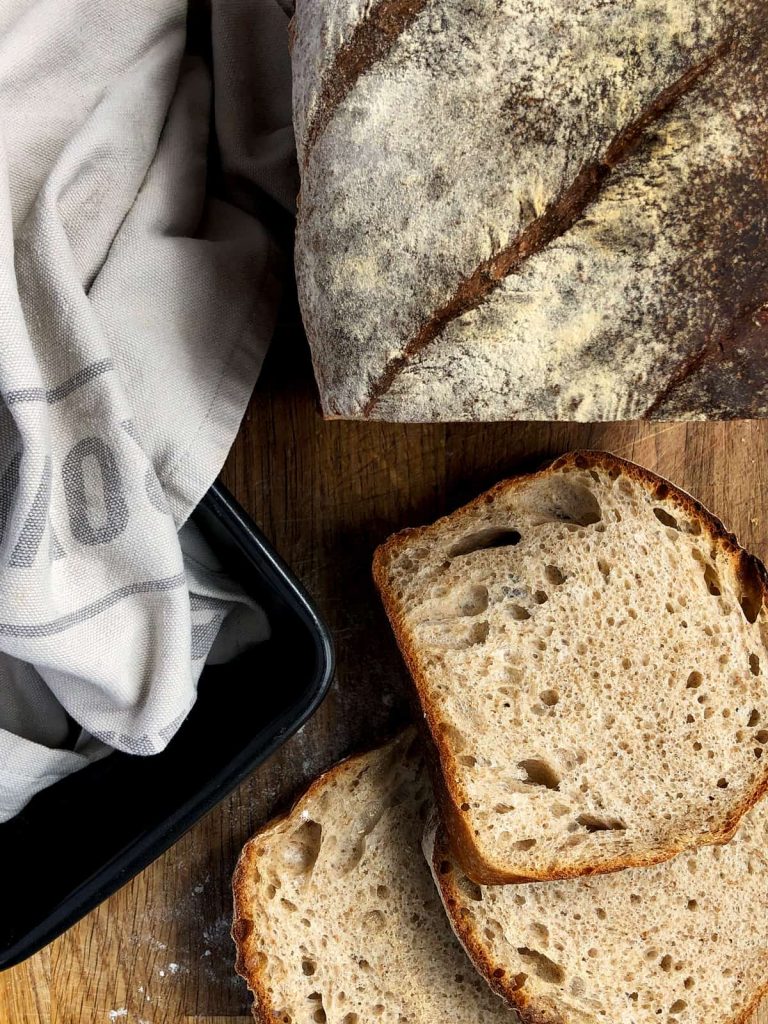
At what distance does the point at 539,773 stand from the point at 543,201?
0.76 metres

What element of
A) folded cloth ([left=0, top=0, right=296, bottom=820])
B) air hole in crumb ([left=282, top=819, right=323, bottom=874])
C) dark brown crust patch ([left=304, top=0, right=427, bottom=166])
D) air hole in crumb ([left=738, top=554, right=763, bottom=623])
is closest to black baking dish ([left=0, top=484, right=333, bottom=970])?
folded cloth ([left=0, top=0, right=296, bottom=820])

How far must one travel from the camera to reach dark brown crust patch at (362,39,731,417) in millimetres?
836

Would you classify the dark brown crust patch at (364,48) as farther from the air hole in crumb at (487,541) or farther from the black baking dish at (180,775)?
the air hole in crumb at (487,541)

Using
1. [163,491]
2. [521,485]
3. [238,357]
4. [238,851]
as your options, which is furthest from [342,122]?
[238,851]

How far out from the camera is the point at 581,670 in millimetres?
1251

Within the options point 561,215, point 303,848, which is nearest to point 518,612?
point 303,848

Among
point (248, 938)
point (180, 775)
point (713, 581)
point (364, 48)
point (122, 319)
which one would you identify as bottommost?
point (248, 938)

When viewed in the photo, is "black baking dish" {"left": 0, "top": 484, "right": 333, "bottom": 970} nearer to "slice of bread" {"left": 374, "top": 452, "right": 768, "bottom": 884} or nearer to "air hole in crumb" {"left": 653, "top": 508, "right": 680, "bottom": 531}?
"slice of bread" {"left": 374, "top": 452, "right": 768, "bottom": 884}

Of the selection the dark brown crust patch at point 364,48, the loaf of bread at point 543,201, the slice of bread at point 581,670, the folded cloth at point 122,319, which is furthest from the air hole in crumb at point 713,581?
the dark brown crust patch at point 364,48

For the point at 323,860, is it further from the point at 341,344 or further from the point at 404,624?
the point at 341,344

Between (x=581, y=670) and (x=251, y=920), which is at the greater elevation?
(x=581, y=670)

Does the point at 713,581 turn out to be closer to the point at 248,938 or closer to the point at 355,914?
the point at 355,914

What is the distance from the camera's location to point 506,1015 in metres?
1.33

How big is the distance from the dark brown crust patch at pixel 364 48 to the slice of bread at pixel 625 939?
36.2 inches
